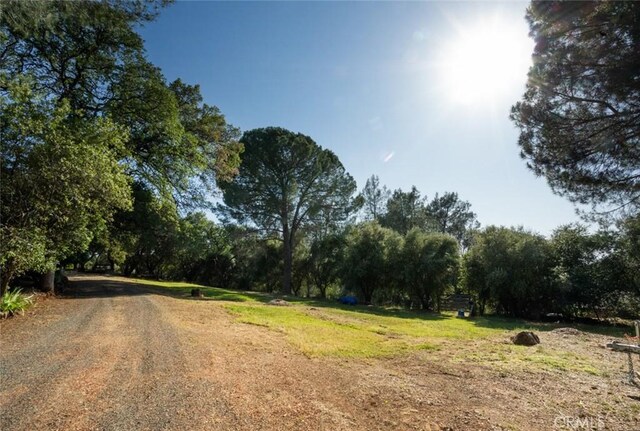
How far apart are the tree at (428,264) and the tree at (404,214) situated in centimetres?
1872

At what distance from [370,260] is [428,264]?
491cm

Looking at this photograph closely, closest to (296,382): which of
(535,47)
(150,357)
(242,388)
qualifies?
(242,388)

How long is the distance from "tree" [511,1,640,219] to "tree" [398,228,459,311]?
1432 centimetres

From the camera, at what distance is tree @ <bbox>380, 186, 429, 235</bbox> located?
1795 inches

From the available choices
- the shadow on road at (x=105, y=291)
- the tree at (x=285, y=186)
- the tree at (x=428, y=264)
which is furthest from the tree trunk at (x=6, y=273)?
the tree at (x=428, y=264)

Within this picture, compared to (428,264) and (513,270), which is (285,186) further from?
(513,270)

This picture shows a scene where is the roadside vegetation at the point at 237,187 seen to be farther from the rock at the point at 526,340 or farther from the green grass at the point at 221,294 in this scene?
the rock at the point at 526,340

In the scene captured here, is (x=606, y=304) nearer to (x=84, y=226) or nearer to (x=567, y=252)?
(x=567, y=252)

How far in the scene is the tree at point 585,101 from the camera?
7965 millimetres

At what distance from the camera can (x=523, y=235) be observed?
25.3m

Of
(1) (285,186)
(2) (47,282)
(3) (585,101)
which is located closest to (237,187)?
(1) (285,186)

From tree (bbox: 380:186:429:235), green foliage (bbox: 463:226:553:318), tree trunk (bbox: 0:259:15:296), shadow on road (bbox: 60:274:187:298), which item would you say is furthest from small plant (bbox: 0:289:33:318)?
tree (bbox: 380:186:429:235)

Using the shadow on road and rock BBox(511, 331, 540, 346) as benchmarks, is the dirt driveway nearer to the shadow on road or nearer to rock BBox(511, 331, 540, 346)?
rock BBox(511, 331, 540, 346)

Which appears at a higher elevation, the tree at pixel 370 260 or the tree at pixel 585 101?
the tree at pixel 585 101
